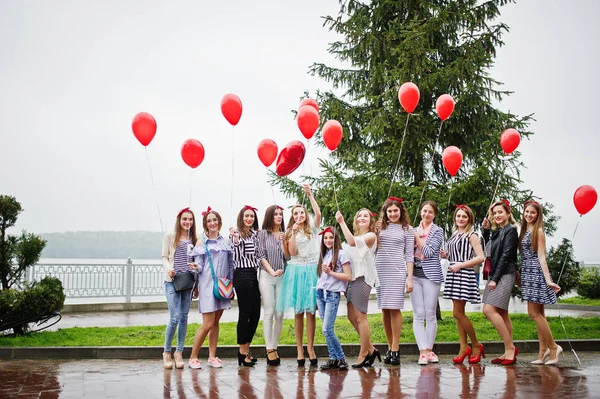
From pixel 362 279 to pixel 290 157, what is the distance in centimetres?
183

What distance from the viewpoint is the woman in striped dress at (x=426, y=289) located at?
26.7ft

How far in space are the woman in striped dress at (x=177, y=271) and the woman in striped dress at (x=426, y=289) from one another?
9.47ft

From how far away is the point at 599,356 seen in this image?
9.09 meters

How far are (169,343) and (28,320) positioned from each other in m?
3.28

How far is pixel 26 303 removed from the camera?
10.0 meters

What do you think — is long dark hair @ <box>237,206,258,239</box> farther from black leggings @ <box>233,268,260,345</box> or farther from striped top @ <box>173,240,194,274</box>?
striped top @ <box>173,240,194,274</box>

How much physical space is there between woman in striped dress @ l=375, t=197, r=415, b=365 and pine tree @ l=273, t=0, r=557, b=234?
4297 mm

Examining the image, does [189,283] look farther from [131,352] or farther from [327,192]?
[327,192]

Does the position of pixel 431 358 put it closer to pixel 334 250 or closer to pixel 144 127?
pixel 334 250

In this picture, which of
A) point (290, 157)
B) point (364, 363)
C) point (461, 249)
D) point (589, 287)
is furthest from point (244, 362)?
point (589, 287)

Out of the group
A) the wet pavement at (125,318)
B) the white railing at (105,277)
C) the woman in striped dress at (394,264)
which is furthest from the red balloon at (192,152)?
the white railing at (105,277)

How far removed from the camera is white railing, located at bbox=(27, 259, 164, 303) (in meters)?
16.6

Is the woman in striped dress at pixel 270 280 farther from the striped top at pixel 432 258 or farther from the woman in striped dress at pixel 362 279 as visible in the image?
the striped top at pixel 432 258

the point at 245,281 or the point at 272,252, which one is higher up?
the point at 272,252
